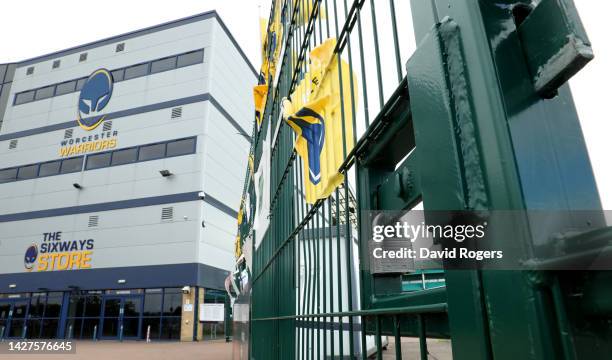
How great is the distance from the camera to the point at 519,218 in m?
0.60

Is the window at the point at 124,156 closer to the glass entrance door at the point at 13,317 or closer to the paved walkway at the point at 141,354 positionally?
the glass entrance door at the point at 13,317

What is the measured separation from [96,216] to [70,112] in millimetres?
7287

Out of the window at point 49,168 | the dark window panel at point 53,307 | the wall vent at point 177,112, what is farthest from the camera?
the window at point 49,168

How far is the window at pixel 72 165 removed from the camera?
21672 mm

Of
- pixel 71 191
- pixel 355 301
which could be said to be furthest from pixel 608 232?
pixel 71 191

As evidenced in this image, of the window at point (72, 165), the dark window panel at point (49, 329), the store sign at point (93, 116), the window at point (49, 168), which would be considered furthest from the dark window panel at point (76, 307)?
the store sign at point (93, 116)

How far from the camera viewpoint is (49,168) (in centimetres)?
2228

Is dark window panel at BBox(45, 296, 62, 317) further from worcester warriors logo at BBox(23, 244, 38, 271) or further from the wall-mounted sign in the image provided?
the wall-mounted sign

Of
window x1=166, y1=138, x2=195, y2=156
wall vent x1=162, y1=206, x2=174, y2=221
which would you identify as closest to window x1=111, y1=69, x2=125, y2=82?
window x1=166, y1=138, x2=195, y2=156

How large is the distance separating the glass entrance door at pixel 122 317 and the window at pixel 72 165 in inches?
297

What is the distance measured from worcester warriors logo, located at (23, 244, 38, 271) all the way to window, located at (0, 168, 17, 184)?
16.1ft

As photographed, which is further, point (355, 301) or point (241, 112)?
Answer: point (241, 112)

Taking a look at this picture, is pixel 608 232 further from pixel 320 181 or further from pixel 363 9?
pixel 320 181

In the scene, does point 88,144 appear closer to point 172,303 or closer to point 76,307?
point 76,307
